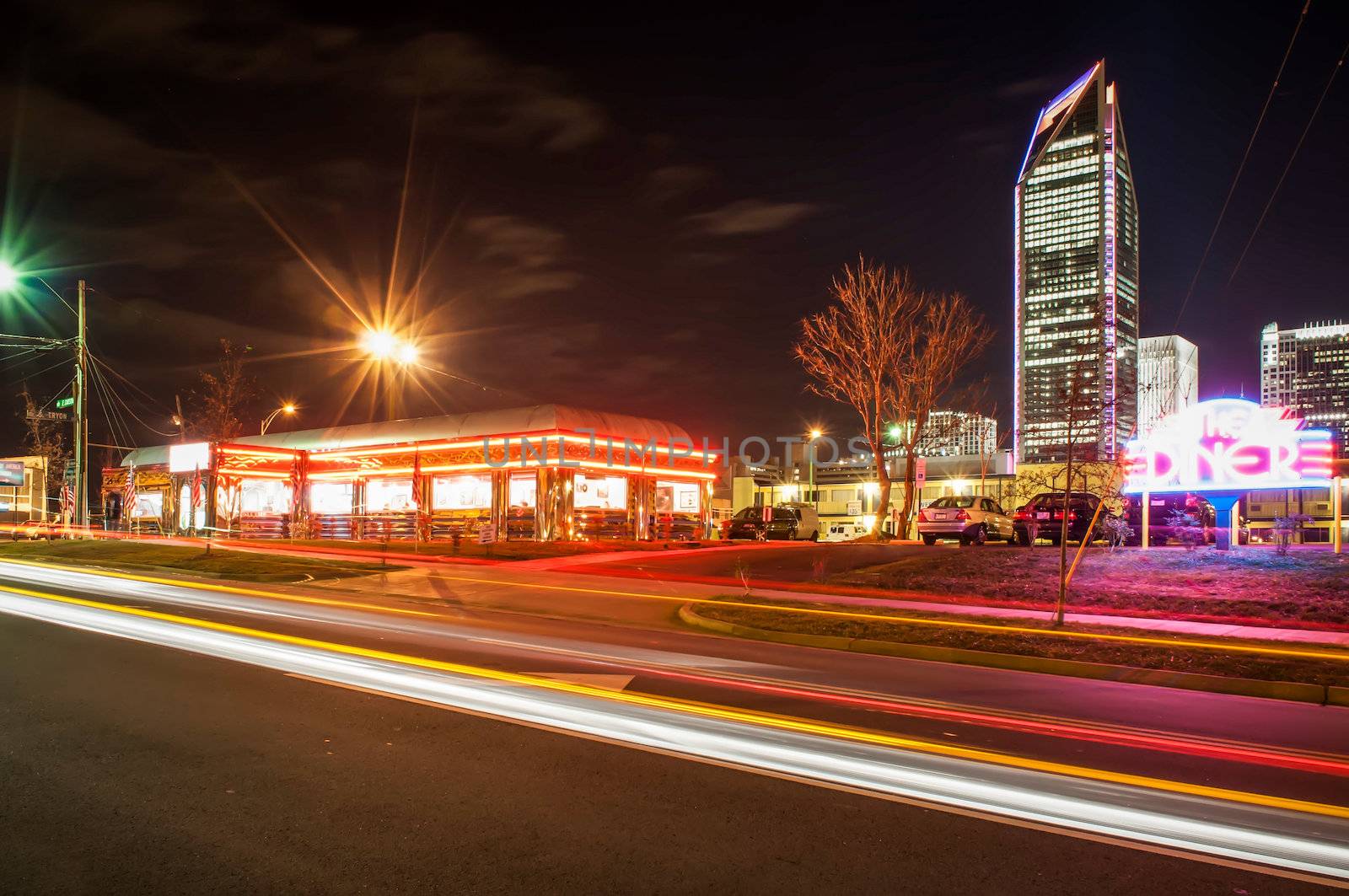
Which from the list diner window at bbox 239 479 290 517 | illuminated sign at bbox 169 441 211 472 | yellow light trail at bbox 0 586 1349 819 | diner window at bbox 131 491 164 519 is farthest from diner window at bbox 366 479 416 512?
yellow light trail at bbox 0 586 1349 819

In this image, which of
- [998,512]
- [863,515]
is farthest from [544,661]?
[863,515]

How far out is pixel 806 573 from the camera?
80.3 feet

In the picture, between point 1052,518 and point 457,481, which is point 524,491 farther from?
point 1052,518

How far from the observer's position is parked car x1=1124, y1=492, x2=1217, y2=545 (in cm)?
2628

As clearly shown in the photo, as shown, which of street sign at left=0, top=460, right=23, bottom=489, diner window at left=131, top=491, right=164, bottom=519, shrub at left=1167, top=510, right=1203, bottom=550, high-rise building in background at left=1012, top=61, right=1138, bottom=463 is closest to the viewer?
shrub at left=1167, top=510, right=1203, bottom=550

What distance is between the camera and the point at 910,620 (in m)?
14.9

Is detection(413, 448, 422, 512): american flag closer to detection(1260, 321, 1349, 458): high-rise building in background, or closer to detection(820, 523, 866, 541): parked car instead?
detection(820, 523, 866, 541): parked car

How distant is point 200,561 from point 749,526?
22820 millimetres

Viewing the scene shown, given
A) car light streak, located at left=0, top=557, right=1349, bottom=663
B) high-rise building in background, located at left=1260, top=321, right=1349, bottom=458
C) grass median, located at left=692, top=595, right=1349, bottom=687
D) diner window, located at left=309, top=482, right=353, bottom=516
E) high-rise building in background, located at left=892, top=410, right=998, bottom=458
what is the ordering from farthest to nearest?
high-rise building in background, located at left=1260, top=321, right=1349, bottom=458 < diner window, located at left=309, top=482, right=353, bottom=516 < high-rise building in background, located at left=892, top=410, right=998, bottom=458 < car light streak, located at left=0, top=557, right=1349, bottom=663 < grass median, located at left=692, top=595, right=1349, bottom=687

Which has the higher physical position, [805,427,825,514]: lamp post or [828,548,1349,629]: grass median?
[805,427,825,514]: lamp post

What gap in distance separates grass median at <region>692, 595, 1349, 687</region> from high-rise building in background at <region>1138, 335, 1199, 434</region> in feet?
100

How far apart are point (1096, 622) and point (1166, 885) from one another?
11.9m

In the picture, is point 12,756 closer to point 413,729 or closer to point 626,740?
point 413,729

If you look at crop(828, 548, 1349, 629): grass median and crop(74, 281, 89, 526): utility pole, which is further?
crop(74, 281, 89, 526): utility pole
